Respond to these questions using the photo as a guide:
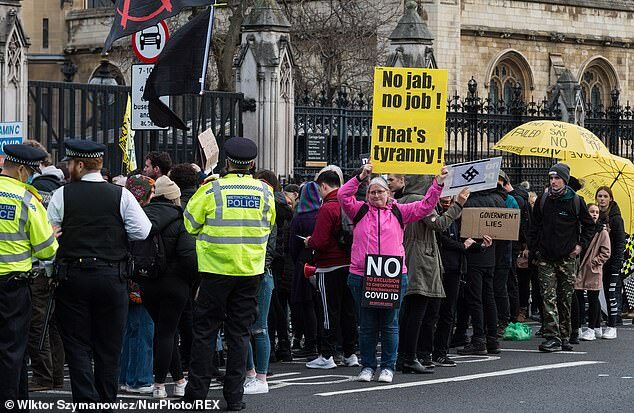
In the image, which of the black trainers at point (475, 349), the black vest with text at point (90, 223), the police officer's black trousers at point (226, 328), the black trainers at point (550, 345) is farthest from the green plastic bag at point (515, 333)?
the black vest with text at point (90, 223)

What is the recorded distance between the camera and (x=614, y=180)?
18312mm

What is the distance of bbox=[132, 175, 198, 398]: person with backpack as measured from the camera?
11977 mm

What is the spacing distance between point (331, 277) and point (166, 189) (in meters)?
2.73

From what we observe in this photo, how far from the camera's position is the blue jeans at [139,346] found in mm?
12469

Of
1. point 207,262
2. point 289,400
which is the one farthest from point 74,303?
point 289,400

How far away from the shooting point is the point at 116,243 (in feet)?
34.9

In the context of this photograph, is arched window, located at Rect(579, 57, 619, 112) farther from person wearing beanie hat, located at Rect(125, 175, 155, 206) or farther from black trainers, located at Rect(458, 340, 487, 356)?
person wearing beanie hat, located at Rect(125, 175, 155, 206)

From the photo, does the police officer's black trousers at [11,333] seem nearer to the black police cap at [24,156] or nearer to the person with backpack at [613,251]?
the black police cap at [24,156]

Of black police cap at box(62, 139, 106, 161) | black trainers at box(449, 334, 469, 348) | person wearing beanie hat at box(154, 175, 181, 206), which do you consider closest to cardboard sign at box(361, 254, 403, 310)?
person wearing beanie hat at box(154, 175, 181, 206)

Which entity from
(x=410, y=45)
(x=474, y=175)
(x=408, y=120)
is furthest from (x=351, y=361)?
(x=410, y=45)

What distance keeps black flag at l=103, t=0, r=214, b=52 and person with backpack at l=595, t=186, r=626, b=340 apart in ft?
18.8

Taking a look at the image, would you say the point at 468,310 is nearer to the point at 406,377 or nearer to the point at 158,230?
the point at 406,377

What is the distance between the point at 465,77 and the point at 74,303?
32402mm

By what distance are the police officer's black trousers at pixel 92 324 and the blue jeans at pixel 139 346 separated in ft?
5.48
